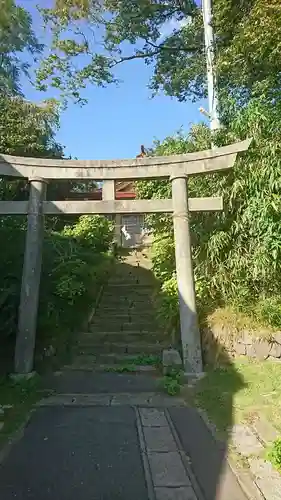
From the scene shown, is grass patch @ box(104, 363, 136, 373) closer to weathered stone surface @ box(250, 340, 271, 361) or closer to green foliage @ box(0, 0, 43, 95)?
weathered stone surface @ box(250, 340, 271, 361)

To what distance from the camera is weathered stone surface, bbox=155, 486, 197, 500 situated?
2.81 meters

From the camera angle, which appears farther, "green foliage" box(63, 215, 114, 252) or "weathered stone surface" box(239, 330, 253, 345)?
"green foliage" box(63, 215, 114, 252)

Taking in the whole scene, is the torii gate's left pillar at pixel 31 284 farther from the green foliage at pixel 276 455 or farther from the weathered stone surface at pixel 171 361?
the green foliage at pixel 276 455

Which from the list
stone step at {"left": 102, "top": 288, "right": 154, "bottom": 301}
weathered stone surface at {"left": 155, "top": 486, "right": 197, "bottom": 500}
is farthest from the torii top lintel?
weathered stone surface at {"left": 155, "top": 486, "right": 197, "bottom": 500}

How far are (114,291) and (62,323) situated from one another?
318 cm

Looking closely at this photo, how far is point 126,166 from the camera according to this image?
662cm

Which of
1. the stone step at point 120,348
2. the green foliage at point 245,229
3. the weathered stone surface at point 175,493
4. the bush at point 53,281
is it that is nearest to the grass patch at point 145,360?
the stone step at point 120,348

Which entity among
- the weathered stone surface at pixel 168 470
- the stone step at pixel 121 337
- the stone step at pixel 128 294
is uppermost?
the stone step at pixel 128 294

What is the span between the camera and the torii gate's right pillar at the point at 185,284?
602cm

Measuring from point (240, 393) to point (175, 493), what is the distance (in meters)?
2.50

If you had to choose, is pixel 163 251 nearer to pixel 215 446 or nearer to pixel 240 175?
pixel 240 175

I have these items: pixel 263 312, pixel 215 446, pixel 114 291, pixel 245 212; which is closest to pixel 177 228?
pixel 245 212

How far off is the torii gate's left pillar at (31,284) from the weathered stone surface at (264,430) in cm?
346

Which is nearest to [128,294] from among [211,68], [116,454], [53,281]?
[53,281]
